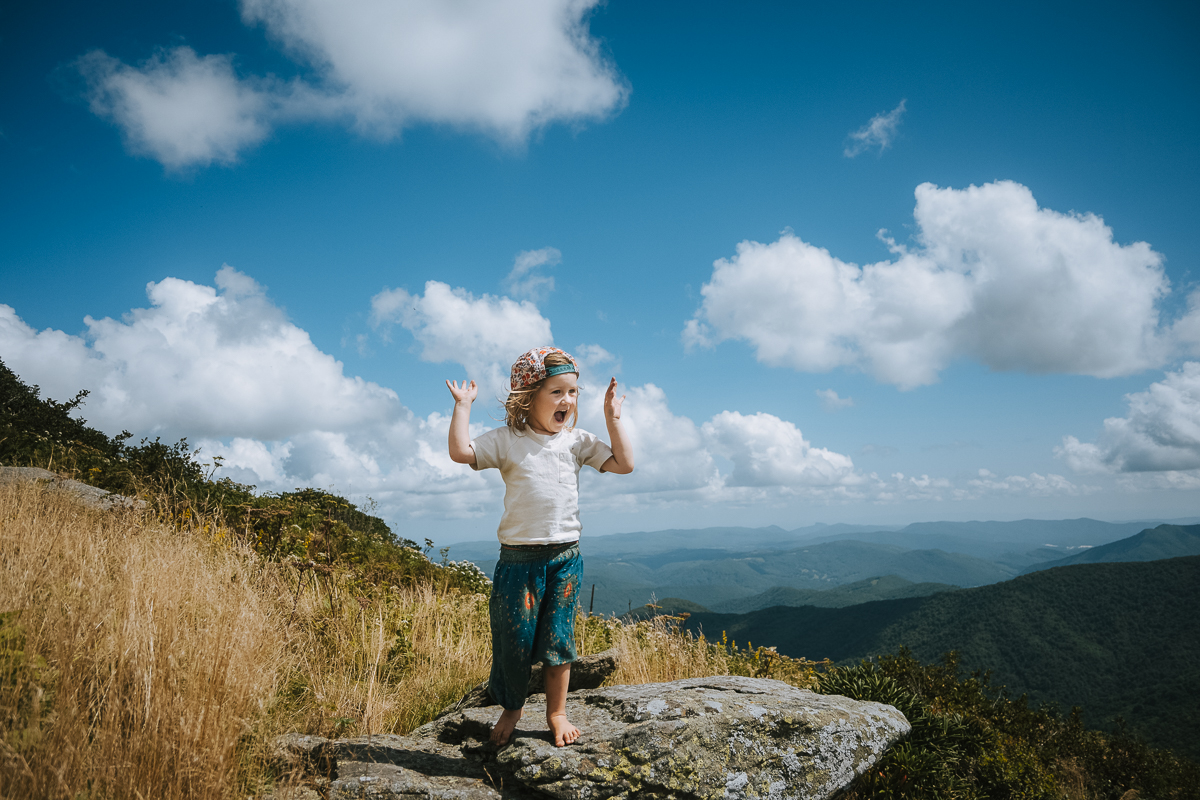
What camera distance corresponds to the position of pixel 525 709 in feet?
12.9

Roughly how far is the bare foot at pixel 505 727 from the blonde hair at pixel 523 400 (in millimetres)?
1727

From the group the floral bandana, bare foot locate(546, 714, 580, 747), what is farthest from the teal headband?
bare foot locate(546, 714, 580, 747)

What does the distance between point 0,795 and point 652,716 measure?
2.87m

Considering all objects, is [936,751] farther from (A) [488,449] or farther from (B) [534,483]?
(A) [488,449]

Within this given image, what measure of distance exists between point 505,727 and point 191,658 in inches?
69.3

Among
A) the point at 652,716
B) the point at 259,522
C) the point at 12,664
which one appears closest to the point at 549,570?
the point at 652,716

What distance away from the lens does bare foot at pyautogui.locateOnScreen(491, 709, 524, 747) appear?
3.43 m

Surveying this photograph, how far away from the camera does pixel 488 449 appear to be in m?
3.53

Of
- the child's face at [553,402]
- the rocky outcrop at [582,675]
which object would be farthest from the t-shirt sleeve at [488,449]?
the rocky outcrop at [582,675]

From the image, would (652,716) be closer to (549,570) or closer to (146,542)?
(549,570)

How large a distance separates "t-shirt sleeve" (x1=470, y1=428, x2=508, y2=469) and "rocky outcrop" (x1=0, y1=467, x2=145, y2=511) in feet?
18.7

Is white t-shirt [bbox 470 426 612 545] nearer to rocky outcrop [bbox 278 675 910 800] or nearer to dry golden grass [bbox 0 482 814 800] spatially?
rocky outcrop [bbox 278 675 910 800]

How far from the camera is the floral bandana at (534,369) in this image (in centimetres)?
364

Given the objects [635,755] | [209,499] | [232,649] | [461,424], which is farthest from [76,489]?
[635,755]
